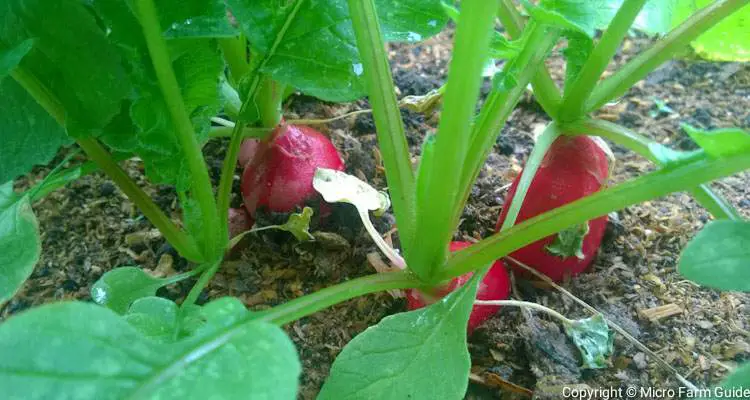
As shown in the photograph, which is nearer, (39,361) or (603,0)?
(39,361)

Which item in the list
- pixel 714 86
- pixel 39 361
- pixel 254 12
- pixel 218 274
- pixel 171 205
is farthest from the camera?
pixel 714 86

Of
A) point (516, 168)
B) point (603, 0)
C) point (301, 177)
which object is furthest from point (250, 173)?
point (603, 0)

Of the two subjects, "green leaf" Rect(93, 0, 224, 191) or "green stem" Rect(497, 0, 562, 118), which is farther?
"green stem" Rect(497, 0, 562, 118)

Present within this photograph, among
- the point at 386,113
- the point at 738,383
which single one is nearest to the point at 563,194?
the point at 386,113

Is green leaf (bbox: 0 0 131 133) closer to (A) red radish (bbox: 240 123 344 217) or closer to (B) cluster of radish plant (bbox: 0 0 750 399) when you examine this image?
(B) cluster of radish plant (bbox: 0 0 750 399)

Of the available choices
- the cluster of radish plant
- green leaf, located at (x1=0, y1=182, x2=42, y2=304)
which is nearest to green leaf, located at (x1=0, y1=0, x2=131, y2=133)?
the cluster of radish plant

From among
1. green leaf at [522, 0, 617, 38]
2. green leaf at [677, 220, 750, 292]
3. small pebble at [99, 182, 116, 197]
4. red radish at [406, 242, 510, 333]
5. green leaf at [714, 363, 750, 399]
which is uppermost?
green leaf at [522, 0, 617, 38]

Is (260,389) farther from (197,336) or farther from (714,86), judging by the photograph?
(714,86)
